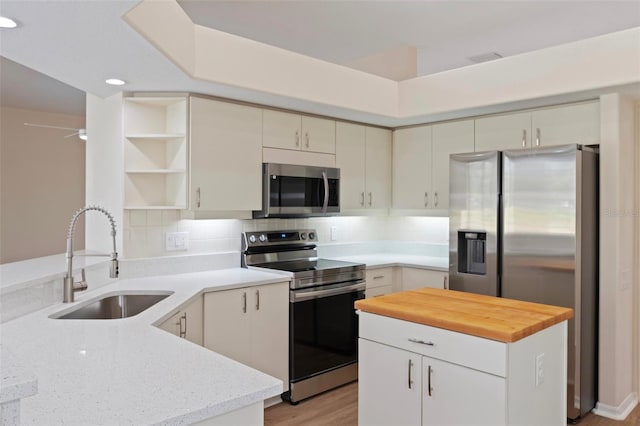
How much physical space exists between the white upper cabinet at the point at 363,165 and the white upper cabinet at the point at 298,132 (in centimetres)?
13

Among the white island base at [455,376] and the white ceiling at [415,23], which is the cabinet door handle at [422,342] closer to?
the white island base at [455,376]

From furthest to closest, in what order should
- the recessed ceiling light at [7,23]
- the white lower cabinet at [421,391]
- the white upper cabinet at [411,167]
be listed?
the white upper cabinet at [411,167] → the white lower cabinet at [421,391] → the recessed ceiling light at [7,23]

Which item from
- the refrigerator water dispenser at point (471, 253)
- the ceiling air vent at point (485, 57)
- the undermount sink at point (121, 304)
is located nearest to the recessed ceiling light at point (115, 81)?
the undermount sink at point (121, 304)

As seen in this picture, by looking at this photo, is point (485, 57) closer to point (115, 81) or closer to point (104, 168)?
point (115, 81)

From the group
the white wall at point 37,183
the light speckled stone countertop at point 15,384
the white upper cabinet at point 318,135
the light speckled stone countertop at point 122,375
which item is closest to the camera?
the light speckled stone countertop at point 15,384

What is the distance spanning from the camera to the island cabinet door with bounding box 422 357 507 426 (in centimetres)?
195

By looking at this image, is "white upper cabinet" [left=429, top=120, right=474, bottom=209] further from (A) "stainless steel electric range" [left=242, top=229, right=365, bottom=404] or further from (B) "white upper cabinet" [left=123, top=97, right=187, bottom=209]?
(B) "white upper cabinet" [left=123, top=97, right=187, bottom=209]

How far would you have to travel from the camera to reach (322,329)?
354 centimetres

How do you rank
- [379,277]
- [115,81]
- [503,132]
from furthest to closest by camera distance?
[379,277]
[503,132]
[115,81]

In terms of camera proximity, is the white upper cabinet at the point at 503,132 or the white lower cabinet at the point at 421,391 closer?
the white lower cabinet at the point at 421,391

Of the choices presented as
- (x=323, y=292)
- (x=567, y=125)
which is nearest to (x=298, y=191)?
(x=323, y=292)

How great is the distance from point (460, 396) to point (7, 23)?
2.43 metres

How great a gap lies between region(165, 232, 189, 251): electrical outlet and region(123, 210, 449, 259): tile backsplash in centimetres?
2

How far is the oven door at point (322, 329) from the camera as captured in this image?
11.1ft
